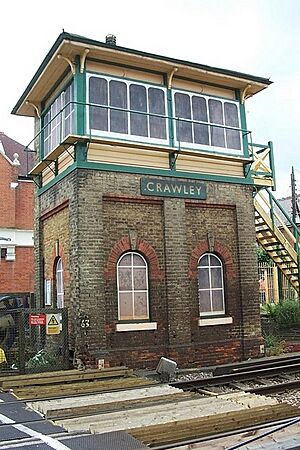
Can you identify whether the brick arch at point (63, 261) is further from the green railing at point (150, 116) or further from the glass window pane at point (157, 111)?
the glass window pane at point (157, 111)

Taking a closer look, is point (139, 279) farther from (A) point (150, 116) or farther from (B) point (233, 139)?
(B) point (233, 139)

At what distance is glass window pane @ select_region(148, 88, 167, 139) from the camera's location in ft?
47.1

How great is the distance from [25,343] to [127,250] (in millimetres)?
3526

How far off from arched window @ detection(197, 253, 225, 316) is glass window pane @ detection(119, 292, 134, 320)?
2193mm

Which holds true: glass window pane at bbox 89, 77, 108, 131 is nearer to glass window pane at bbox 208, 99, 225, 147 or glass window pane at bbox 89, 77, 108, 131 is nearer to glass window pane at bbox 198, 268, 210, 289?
glass window pane at bbox 208, 99, 225, 147

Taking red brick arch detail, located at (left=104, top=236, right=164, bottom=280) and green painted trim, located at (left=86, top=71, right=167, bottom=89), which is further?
green painted trim, located at (left=86, top=71, right=167, bottom=89)

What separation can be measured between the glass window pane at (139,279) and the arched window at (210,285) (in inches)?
69.2

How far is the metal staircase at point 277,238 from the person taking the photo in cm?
1700

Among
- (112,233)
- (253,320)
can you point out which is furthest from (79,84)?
(253,320)

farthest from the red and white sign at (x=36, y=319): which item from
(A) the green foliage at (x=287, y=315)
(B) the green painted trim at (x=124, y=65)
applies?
(A) the green foliage at (x=287, y=315)

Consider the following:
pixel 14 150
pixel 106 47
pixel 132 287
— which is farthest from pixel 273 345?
pixel 14 150

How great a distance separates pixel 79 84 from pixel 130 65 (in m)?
1.67

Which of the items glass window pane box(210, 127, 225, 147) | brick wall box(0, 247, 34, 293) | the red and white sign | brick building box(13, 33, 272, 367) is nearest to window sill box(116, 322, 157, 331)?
brick building box(13, 33, 272, 367)

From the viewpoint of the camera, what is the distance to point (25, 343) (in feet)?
42.7
